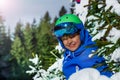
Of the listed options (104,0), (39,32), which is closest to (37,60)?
(104,0)

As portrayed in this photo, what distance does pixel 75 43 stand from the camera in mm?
4586

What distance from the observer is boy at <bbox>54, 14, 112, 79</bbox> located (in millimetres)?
4508

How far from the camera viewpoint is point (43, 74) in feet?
30.1

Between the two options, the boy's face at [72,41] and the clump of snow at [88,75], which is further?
the boy's face at [72,41]

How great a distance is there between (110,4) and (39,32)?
109953mm

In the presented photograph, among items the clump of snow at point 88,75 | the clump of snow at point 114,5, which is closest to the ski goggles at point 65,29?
the clump of snow at point 114,5

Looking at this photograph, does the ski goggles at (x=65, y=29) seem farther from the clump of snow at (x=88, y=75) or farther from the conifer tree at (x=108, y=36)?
the clump of snow at (x=88, y=75)

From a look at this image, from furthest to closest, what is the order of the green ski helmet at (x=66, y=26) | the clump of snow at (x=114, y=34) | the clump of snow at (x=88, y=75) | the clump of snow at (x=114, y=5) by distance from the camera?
→ the green ski helmet at (x=66, y=26) → the clump of snow at (x=114, y=5) → the clump of snow at (x=114, y=34) → the clump of snow at (x=88, y=75)

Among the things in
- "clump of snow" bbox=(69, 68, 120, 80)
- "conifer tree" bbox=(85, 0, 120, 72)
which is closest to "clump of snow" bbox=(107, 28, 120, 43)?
"conifer tree" bbox=(85, 0, 120, 72)

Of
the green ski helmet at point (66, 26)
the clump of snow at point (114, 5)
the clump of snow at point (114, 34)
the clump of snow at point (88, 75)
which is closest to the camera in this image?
the clump of snow at point (88, 75)

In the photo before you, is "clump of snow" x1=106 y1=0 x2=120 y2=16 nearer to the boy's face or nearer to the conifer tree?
the conifer tree

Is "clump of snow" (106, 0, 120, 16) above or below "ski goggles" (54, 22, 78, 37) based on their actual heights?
above

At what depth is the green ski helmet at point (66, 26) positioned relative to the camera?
4488 millimetres

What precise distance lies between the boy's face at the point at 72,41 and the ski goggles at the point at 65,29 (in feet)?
0.14
